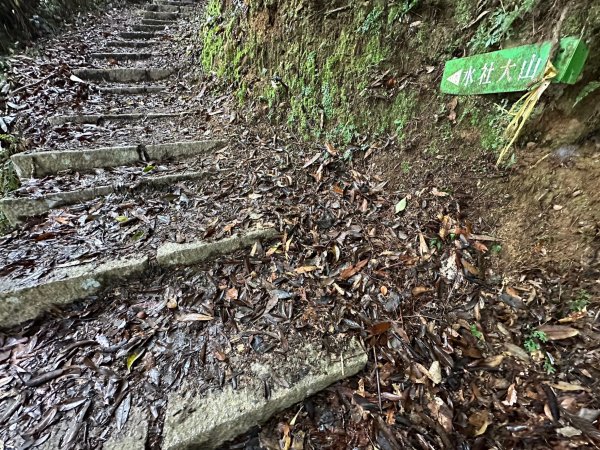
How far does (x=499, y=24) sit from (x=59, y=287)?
328cm

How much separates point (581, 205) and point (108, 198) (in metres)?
3.55


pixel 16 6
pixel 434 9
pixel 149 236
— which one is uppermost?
pixel 16 6

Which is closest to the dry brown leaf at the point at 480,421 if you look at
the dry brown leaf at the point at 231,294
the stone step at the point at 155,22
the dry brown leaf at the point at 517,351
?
the dry brown leaf at the point at 517,351

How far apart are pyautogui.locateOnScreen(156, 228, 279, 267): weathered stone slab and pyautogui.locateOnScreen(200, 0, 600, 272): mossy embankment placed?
116 cm

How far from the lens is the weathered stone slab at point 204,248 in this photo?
214cm

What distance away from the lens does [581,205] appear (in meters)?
1.62

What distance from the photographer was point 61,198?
2535 millimetres


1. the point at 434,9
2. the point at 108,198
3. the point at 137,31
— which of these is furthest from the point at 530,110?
the point at 137,31

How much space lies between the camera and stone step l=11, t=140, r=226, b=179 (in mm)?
2740

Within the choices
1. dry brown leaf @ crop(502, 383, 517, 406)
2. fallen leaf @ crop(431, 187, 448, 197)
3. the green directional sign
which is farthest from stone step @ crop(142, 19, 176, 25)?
dry brown leaf @ crop(502, 383, 517, 406)

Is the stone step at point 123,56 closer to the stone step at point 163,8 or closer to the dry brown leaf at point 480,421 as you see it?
the stone step at point 163,8

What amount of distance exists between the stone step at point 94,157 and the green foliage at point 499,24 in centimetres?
254

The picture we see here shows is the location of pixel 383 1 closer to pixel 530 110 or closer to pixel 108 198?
pixel 530 110

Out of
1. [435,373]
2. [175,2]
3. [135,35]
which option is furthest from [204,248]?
[175,2]
